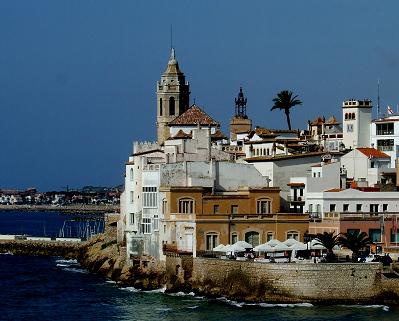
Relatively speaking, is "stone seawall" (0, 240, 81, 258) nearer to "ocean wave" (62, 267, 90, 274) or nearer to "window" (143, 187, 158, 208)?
"ocean wave" (62, 267, 90, 274)

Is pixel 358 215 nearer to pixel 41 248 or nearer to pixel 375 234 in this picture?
pixel 375 234

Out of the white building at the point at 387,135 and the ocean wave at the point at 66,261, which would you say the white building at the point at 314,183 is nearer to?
the white building at the point at 387,135

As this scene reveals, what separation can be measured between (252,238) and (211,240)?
254cm

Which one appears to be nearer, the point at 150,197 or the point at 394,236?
the point at 394,236

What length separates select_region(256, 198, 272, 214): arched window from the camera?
293ft

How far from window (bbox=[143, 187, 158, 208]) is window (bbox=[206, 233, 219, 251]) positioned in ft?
22.4

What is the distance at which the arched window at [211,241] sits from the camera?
87000mm

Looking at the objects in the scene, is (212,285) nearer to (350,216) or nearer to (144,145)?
(350,216)

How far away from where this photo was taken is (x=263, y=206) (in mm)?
89375

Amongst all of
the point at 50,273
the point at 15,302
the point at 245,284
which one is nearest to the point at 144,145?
the point at 50,273

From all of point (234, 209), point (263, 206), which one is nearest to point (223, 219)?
point (234, 209)

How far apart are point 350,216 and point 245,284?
31.8 feet

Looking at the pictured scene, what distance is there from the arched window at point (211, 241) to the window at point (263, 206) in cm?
357

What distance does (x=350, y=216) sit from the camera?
3447 inches
